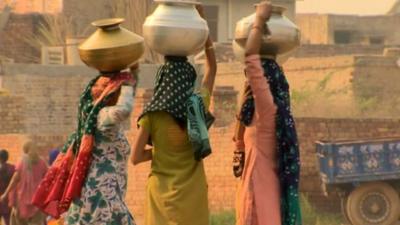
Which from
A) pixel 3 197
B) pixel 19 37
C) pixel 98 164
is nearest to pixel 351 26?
pixel 19 37

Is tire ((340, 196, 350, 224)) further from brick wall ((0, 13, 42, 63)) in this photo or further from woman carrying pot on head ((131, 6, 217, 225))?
brick wall ((0, 13, 42, 63))

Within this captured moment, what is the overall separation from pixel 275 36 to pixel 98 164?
129 cm

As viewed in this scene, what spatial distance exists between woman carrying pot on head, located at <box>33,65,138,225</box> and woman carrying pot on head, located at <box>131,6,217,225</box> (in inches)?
7.3

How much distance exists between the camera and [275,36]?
8617 millimetres

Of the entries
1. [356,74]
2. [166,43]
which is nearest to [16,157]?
[356,74]

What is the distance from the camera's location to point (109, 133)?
8422 mm

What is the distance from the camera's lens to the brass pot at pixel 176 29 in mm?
8750

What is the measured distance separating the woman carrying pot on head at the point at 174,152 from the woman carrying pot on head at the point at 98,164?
185 mm

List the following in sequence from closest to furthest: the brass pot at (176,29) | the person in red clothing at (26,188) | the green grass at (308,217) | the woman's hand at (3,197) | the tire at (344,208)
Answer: the brass pot at (176,29) → the person in red clothing at (26,188) → the woman's hand at (3,197) → the green grass at (308,217) → the tire at (344,208)

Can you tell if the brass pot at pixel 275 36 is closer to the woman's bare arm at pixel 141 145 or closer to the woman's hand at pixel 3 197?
the woman's bare arm at pixel 141 145

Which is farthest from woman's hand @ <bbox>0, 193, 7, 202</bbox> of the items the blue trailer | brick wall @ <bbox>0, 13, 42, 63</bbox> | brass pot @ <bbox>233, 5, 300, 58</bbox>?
brick wall @ <bbox>0, 13, 42, 63</bbox>

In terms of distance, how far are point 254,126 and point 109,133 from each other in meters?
0.85

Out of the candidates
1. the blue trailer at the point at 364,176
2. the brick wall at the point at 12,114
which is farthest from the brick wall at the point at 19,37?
the blue trailer at the point at 364,176

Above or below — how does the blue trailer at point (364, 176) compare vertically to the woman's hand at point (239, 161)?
below
